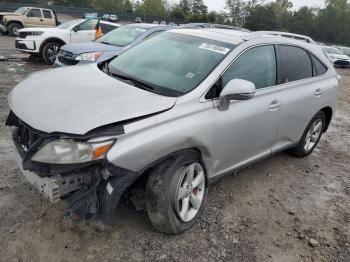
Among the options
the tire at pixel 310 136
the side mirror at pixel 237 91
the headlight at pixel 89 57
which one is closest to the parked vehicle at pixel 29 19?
the headlight at pixel 89 57

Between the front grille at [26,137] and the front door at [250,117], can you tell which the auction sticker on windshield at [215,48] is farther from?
the front grille at [26,137]

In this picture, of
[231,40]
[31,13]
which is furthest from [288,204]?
[31,13]

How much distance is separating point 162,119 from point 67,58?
20.7 ft

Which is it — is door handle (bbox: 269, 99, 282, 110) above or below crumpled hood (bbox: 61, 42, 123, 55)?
above

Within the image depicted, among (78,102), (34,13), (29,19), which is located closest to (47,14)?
(34,13)

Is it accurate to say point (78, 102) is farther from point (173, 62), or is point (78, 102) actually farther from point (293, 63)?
point (293, 63)

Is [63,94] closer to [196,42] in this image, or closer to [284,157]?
[196,42]

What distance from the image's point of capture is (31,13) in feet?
63.4

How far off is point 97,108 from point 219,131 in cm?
114

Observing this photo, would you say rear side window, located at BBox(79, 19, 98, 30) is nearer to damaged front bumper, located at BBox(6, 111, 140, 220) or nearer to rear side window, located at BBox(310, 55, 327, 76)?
rear side window, located at BBox(310, 55, 327, 76)

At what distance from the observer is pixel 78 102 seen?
2881mm

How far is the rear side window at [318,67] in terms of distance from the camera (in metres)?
4.84

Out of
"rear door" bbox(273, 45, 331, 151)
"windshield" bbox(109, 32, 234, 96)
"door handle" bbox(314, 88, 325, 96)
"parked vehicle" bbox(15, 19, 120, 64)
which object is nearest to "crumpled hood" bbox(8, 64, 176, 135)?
"windshield" bbox(109, 32, 234, 96)

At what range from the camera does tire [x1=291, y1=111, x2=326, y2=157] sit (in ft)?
16.4
